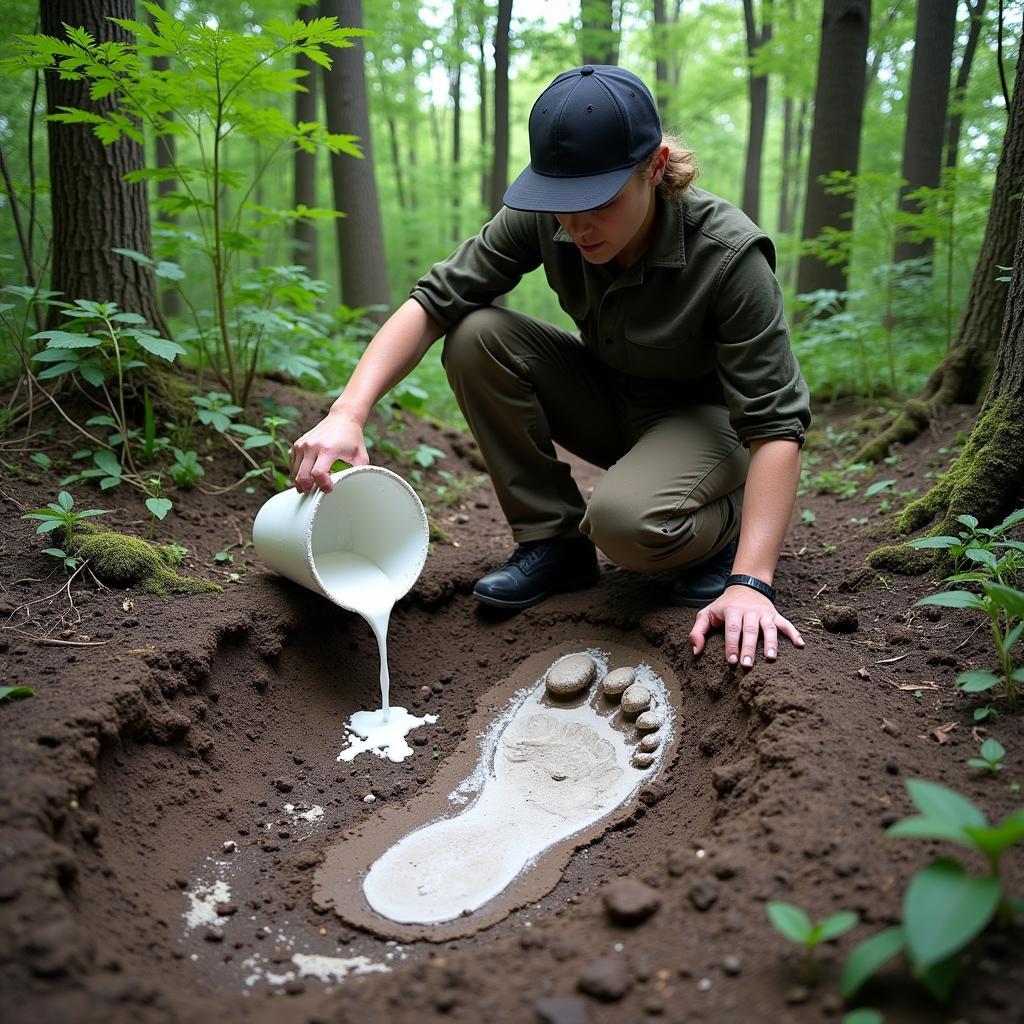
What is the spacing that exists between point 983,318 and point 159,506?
339 centimetres

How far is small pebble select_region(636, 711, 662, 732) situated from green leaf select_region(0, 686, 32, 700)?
5.09 feet

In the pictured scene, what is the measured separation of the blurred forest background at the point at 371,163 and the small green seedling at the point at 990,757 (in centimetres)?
211

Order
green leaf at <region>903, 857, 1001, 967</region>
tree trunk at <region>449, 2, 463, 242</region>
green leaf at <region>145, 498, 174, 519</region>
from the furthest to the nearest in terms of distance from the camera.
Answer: tree trunk at <region>449, 2, 463, 242</region> → green leaf at <region>145, 498, 174, 519</region> → green leaf at <region>903, 857, 1001, 967</region>

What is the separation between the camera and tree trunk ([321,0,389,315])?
554cm

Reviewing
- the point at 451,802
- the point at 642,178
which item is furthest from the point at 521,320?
the point at 451,802

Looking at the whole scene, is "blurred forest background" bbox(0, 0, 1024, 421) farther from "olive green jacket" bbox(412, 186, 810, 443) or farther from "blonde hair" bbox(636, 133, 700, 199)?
"olive green jacket" bbox(412, 186, 810, 443)

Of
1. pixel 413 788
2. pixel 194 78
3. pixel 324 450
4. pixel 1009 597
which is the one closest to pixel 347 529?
pixel 324 450

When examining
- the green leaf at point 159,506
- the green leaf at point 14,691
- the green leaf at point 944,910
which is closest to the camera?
the green leaf at point 944,910

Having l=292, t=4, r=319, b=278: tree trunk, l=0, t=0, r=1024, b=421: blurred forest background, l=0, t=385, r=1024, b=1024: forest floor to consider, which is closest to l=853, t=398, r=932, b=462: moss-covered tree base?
l=0, t=0, r=1024, b=421: blurred forest background

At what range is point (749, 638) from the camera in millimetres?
2094

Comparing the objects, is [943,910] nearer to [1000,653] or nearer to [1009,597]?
[1009,597]

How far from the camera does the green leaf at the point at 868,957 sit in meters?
1.12

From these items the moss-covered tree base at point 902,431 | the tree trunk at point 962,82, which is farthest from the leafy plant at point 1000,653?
the tree trunk at point 962,82

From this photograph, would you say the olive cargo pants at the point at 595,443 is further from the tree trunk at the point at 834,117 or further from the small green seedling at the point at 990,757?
the tree trunk at the point at 834,117
